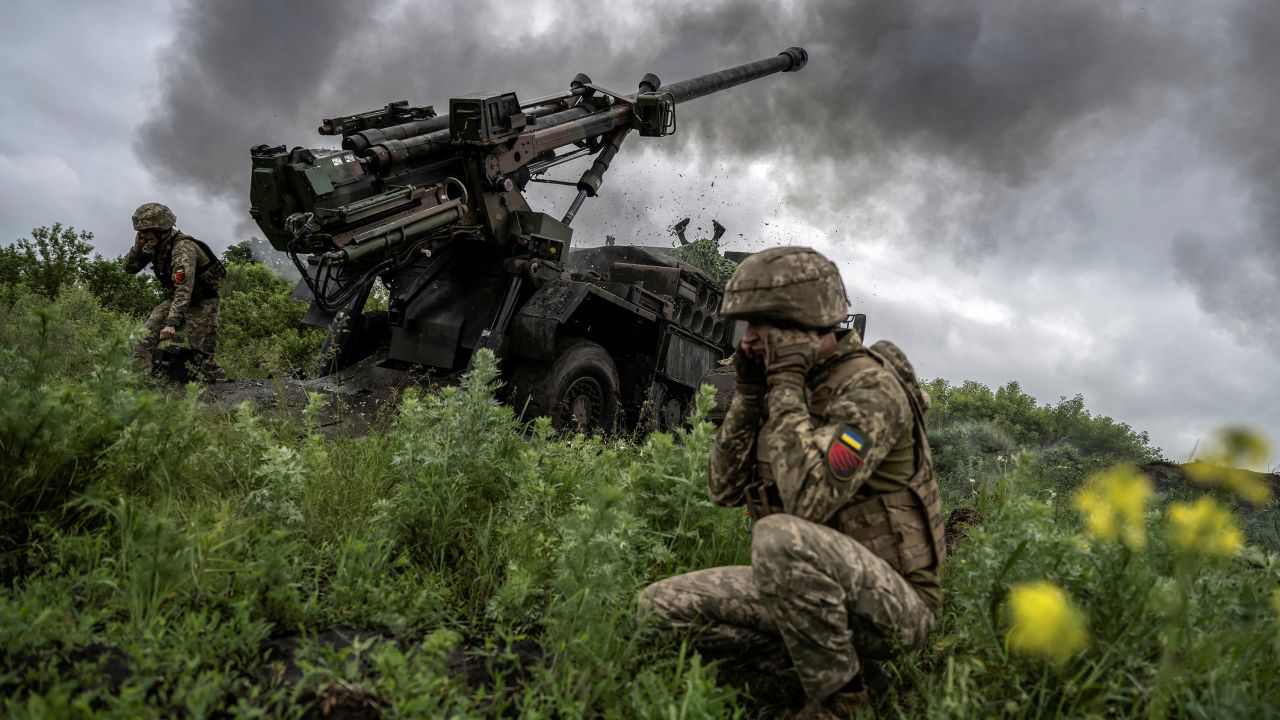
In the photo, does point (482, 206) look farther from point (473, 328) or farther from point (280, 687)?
point (280, 687)

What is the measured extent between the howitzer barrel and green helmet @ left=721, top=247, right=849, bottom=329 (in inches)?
295

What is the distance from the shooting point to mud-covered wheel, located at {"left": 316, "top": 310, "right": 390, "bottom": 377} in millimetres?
8305

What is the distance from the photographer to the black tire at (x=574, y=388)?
7762 millimetres

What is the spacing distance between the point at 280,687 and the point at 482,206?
5.93 metres

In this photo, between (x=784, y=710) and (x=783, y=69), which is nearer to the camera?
(x=784, y=710)

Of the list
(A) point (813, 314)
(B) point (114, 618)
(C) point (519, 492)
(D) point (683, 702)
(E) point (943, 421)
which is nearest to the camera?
(D) point (683, 702)

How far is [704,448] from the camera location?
13.3ft

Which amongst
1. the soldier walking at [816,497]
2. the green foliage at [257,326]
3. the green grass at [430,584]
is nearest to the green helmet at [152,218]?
the green foliage at [257,326]

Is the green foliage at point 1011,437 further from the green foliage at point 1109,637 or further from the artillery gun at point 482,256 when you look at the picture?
the green foliage at point 1109,637

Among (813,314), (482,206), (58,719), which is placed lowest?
Result: (58,719)

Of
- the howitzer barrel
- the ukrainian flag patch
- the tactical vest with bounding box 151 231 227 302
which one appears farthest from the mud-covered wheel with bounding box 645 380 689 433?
the ukrainian flag patch

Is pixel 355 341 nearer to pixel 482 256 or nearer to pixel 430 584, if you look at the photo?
pixel 482 256

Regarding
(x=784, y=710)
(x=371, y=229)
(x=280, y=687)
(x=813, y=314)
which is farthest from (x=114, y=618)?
(x=371, y=229)

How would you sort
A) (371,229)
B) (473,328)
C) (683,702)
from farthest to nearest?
1. (473,328)
2. (371,229)
3. (683,702)
